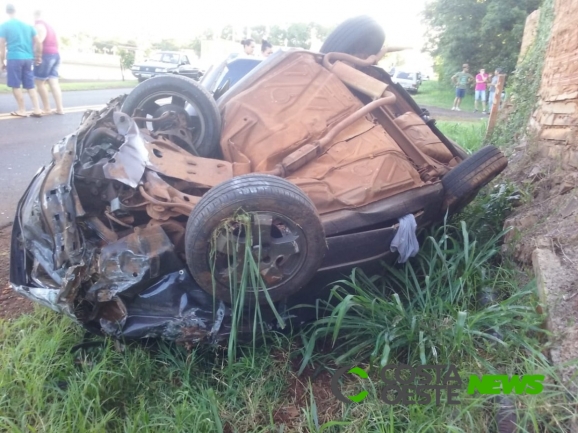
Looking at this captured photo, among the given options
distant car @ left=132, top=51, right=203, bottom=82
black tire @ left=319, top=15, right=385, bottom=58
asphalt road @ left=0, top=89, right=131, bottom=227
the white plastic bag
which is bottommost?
distant car @ left=132, top=51, right=203, bottom=82

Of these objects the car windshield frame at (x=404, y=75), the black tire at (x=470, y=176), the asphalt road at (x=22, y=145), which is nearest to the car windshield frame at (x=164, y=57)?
the asphalt road at (x=22, y=145)

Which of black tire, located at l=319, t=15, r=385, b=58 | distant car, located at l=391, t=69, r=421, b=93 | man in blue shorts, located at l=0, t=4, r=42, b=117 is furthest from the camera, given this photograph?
distant car, located at l=391, t=69, r=421, b=93

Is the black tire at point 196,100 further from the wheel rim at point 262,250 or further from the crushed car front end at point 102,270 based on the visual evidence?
the wheel rim at point 262,250

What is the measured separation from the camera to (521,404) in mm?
1958

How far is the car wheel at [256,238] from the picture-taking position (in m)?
2.38

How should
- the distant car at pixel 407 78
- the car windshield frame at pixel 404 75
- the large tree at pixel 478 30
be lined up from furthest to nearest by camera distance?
the car windshield frame at pixel 404 75, the distant car at pixel 407 78, the large tree at pixel 478 30

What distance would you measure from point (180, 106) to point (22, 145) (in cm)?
446

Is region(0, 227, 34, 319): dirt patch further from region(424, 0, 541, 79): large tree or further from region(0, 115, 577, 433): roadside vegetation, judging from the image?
region(424, 0, 541, 79): large tree

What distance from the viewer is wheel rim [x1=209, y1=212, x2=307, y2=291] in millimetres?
2424

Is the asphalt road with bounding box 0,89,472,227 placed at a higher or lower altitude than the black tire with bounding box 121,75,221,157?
lower

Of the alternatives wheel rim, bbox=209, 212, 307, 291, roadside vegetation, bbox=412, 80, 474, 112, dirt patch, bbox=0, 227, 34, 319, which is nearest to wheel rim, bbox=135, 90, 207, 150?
wheel rim, bbox=209, 212, 307, 291

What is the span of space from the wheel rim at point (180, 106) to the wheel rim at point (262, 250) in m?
1.30

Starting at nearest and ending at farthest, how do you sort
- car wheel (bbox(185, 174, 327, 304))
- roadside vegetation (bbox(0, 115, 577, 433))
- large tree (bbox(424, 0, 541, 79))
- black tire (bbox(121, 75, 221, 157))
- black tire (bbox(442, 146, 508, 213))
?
roadside vegetation (bbox(0, 115, 577, 433)), car wheel (bbox(185, 174, 327, 304)), black tire (bbox(442, 146, 508, 213)), black tire (bbox(121, 75, 221, 157)), large tree (bbox(424, 0, 541, 79))

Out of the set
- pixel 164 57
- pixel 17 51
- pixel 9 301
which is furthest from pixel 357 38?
pixel 164 57
